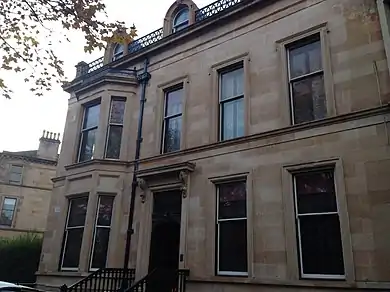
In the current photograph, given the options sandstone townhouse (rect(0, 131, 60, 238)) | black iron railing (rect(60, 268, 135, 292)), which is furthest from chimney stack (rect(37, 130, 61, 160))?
black iron railing (rect(60, 268, 135, 292))

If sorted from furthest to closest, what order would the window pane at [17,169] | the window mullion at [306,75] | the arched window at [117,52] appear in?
the window pane at [17,169], the arched window at [117,52], the window mullion at [306,75]

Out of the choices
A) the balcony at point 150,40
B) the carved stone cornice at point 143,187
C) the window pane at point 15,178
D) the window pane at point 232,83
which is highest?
the balcony at point 150,40

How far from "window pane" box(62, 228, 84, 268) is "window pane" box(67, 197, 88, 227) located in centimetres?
24

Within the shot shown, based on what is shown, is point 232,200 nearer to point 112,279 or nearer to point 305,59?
point 305,59

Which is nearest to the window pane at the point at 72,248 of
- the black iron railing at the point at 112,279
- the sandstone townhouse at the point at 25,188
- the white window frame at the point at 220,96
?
the black iron railing at the point at 112,279

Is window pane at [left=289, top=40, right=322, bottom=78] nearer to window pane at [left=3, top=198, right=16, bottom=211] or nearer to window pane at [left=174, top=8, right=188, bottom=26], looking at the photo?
window pane at [left=174, top=8, right=188, bottom=26]

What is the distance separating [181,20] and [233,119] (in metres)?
5.13

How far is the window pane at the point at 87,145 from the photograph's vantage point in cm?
1270

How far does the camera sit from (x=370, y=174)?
7.17 metres

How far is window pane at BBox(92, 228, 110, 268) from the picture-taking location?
10867 mm

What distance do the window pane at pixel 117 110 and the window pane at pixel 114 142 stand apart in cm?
25

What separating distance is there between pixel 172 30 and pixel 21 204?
85.5ft

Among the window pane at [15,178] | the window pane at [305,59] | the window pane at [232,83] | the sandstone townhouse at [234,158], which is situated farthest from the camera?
the window pane at [15,178]

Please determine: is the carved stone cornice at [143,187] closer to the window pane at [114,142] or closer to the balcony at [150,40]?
the window pane at [114,142]
